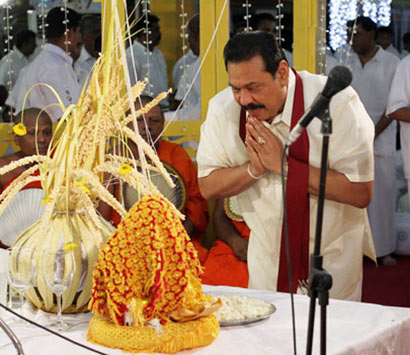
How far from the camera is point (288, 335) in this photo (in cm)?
162

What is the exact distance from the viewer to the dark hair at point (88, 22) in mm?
4520

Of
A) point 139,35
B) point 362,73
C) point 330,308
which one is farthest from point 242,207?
point 362,73

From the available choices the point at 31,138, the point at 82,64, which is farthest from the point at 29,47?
the point at 31,138

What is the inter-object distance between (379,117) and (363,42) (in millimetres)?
532

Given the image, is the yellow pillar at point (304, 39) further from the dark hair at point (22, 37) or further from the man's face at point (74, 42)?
the dark hair at point (22, 37)

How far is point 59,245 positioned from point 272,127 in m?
0.93

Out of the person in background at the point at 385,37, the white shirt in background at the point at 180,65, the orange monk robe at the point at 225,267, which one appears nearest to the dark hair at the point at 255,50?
the orange monk robe at the point at 225,267

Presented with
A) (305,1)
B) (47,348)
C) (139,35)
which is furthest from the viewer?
(139,35)

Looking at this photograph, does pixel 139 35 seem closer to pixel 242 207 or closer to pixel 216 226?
pixel 216 226

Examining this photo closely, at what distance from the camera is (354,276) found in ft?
8.20

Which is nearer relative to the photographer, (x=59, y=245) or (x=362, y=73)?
(x=59, y=245)

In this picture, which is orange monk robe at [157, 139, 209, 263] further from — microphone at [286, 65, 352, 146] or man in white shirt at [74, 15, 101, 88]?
microphone at [286, 65, 352, 146]

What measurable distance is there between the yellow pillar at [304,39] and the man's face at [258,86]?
5.78 ft

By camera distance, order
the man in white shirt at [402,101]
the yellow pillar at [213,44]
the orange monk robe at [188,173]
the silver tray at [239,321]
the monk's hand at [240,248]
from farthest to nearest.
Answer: the man in white shirt at [402,101]
the yellow pillar at [213,44]
the orange monk robe at [188,173]
the monk's hand at [240,248]
the silver tray at [239,321]
